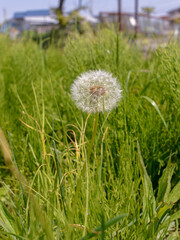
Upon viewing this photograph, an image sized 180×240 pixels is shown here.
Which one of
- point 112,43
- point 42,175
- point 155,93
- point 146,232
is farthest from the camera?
point 112,43

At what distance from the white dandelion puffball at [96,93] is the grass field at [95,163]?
0.05 m

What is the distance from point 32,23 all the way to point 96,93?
1341 cm

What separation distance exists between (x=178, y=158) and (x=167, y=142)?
82mm

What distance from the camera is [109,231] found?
0.78 meters

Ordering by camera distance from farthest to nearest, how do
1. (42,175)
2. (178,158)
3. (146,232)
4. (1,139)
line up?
Answer: (178,158) → (42,175) → (146,232) → (1,139)

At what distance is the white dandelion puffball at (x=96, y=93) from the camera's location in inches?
37.0

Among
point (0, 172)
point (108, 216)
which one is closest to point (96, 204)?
point (108, 216)

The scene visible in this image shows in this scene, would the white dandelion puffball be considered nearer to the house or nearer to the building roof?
the house

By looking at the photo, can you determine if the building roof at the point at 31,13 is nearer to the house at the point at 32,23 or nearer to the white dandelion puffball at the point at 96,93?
the house at the point at 32,23

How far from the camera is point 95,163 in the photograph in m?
1.15

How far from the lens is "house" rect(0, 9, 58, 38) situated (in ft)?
13.1

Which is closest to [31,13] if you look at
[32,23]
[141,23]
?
[32,23]

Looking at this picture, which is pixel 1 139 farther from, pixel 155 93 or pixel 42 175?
pixel 155 93

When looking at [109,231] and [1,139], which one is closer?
[1,139]
